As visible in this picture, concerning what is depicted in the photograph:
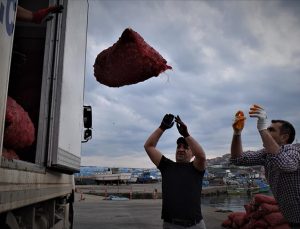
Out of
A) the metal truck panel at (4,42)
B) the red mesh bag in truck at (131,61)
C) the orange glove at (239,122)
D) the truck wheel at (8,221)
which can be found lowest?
the truck wheel at (8,221)

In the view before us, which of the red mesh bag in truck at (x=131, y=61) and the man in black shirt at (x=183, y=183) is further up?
the red mesh bag in truck at (x=131, y=61)

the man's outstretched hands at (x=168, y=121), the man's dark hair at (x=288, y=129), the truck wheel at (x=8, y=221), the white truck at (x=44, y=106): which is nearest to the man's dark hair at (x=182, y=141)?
the man's outstretched hands at (x=168, y=121)

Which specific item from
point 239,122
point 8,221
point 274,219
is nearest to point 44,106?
point 8,221

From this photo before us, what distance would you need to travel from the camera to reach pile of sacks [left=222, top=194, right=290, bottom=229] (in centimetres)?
777

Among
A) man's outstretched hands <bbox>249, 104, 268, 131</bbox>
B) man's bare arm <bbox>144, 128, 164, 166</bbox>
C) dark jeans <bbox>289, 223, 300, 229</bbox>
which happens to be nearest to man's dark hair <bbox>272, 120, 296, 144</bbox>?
man's outstretched hands <bbox>249, 104, 268, 131</bbox>

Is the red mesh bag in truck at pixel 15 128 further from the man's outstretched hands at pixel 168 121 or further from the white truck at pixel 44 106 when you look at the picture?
the man's outstretched hands at pixel 168 121

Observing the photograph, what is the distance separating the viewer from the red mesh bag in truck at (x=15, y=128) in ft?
11.1

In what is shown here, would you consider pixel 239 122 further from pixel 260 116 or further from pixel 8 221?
pixel 8 221

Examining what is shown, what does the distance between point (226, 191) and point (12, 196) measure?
2493 inches

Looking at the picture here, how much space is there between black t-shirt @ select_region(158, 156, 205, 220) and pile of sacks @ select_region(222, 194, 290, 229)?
4.50 metres

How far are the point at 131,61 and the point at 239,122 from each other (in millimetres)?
1280

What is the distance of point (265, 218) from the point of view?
816cm

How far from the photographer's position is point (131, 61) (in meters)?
3.71

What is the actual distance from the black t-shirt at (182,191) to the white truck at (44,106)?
4.46 feet
